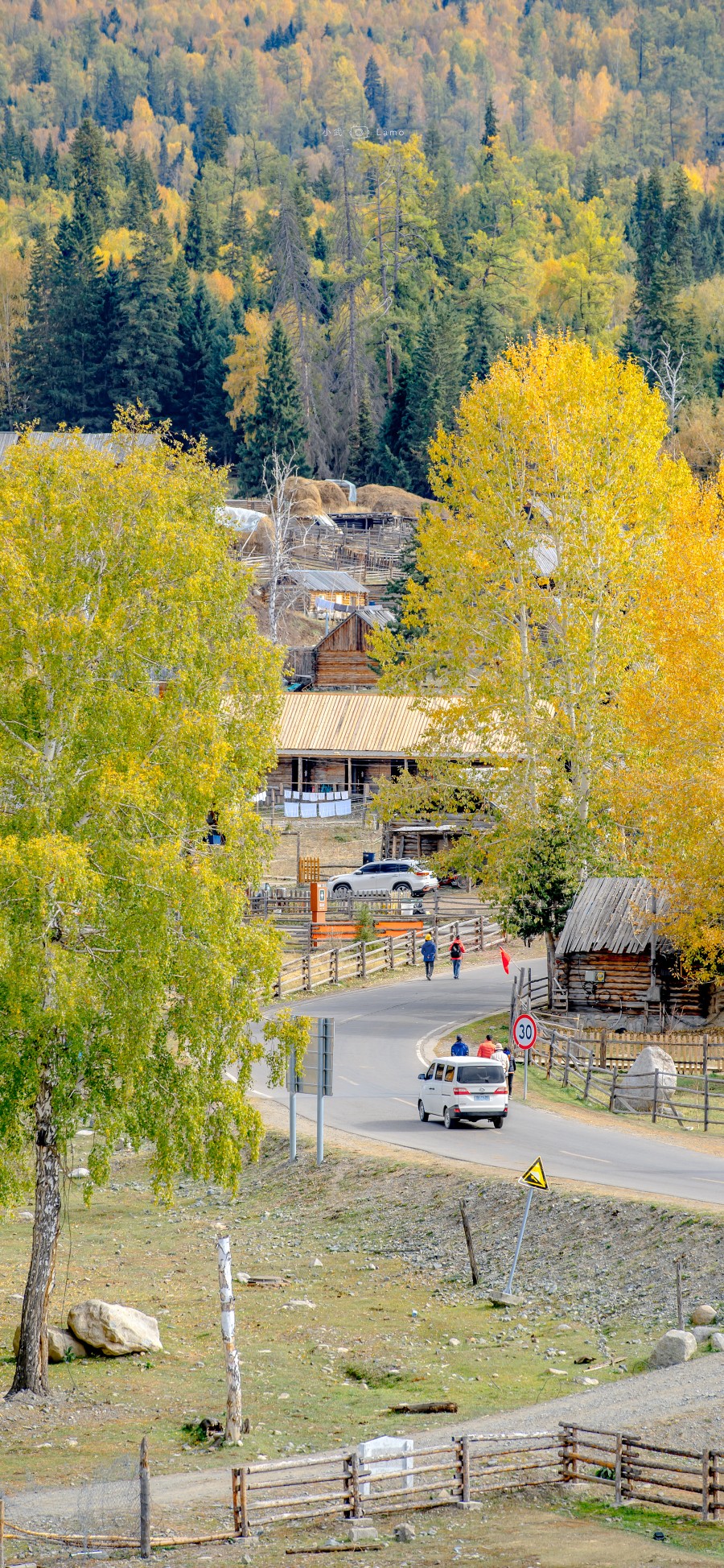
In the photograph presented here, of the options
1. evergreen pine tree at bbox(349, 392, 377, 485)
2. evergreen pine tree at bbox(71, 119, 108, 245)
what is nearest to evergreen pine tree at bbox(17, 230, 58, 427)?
evergreen pine tree at bbox(71, 119, 108, 245)

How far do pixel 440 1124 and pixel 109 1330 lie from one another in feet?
37.8

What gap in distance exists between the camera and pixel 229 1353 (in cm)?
1895

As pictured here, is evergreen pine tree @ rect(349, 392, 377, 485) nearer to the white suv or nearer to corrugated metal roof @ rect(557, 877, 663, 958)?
the white suv

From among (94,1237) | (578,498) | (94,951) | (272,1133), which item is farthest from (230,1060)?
(578,498)

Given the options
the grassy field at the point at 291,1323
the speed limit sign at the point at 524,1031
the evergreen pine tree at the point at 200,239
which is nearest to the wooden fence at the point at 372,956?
the speed limit sign at the point at 524,1031

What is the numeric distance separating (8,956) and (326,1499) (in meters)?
6.33

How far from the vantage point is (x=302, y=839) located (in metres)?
68.0

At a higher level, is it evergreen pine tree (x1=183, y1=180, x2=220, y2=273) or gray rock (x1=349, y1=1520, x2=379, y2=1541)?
evergreen pine tree (x1=183, y1=180, x2=220, y2=273)

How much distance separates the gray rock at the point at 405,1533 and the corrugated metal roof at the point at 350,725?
53.8m

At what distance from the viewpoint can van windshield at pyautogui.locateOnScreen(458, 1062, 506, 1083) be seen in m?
32.0

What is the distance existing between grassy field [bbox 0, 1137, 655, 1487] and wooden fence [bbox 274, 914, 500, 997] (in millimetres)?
14582

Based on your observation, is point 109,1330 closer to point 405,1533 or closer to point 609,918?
point 405,1533

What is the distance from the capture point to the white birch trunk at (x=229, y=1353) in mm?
19000

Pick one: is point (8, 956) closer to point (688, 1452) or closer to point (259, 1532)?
point (259, 1532)
